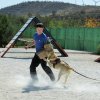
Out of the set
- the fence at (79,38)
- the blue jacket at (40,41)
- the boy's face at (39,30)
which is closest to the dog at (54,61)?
the blue jacket at (40,41)

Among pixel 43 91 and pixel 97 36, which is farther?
pixel 97 36

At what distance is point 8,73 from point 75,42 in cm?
2820

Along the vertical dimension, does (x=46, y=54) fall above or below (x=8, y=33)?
above

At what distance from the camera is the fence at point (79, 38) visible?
3941 centimetres

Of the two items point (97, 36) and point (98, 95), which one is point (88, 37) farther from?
point (98, 95)

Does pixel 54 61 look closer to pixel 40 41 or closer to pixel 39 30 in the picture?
pixel 40 41

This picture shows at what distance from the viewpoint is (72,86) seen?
12422 millimetres

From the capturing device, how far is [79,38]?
141ft

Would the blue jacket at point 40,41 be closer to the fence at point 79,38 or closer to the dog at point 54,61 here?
the dog at point 54,61

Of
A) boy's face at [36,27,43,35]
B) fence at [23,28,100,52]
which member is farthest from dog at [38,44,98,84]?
fence at [23,28,100,52]

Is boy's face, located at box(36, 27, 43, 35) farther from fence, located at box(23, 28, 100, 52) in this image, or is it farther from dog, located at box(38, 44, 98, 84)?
fence, located at box(23, 28, 100, 52)

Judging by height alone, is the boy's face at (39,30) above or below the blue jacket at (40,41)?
above

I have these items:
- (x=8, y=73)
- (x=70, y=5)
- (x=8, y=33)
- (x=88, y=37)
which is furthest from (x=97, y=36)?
(x=70, y=5)

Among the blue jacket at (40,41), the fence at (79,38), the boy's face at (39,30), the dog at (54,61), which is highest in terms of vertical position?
the boy's face at (39,30)
